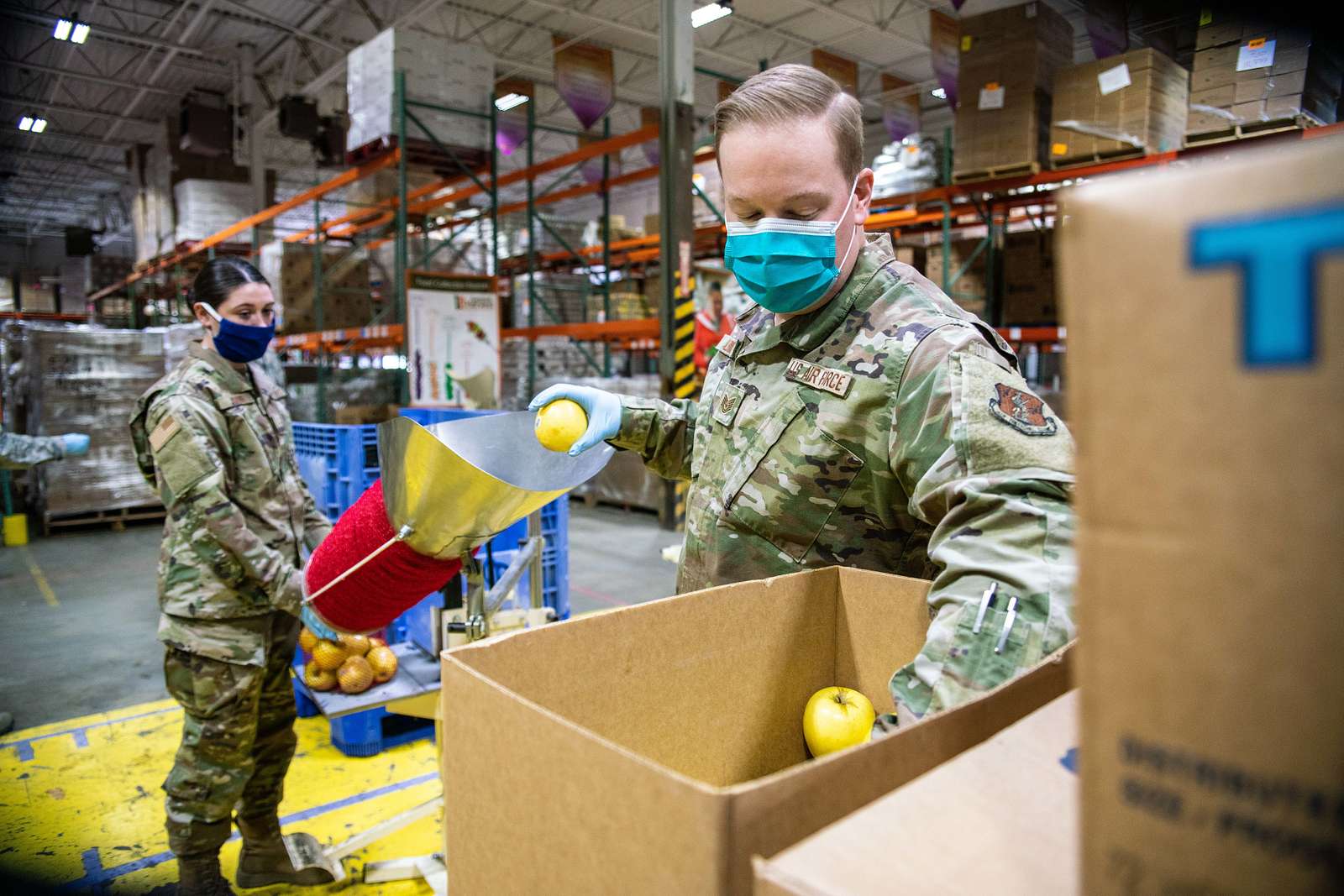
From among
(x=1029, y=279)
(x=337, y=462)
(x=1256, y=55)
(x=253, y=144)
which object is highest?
(x=253, y=144)

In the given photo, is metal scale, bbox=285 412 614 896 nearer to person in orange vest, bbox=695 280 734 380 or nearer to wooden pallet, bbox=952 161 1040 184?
person in orange vest, bbox=695 280 734 380

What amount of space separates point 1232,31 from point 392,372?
8.38m

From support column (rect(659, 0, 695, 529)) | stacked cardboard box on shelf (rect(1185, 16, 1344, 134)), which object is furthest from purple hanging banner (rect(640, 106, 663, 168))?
stacked cardboard box on shelf (rect(1185, 16, 1344, 134))

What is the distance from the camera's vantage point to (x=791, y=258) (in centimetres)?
142

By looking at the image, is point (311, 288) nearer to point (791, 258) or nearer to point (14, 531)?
point (14, 531)

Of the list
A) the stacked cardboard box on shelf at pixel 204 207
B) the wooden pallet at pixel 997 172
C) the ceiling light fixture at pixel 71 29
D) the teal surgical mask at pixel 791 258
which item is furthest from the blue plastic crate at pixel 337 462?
the ceiling light fixture at pixel 71 29

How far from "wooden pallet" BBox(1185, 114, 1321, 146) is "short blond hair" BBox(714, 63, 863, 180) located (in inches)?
219

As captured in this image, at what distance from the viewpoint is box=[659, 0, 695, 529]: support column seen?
18.8 ft

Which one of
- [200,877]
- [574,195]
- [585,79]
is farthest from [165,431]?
[585,79]

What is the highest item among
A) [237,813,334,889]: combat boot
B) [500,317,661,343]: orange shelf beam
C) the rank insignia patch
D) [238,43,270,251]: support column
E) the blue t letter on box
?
[238,43,270,251]: support column

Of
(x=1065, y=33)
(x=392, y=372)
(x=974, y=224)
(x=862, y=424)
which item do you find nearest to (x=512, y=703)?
(x=862, y=424)

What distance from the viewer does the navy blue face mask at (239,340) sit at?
2721 mm

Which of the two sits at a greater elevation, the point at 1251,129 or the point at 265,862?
the point at 1251,129

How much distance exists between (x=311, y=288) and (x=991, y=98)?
25.1 feet
